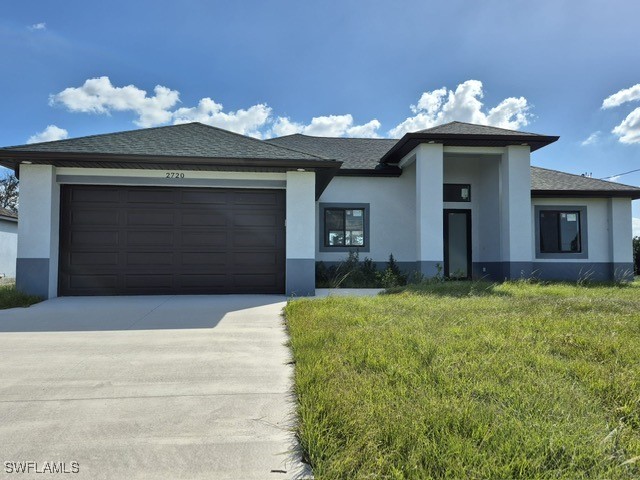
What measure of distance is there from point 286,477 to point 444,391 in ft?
4.59

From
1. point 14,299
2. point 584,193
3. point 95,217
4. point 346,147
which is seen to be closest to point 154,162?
point 95,217

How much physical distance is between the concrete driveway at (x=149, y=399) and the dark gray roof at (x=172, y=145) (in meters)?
4.51

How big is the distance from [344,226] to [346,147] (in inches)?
168

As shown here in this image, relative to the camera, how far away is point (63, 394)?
3086mm

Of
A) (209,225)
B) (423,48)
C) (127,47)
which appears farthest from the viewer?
(423,48)

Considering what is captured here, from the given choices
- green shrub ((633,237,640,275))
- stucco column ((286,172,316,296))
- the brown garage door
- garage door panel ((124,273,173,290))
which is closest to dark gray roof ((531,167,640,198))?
green shrub ((633,237,640,275))

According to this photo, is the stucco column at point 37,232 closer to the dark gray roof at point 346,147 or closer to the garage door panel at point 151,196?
the garage door panel at point 151,196

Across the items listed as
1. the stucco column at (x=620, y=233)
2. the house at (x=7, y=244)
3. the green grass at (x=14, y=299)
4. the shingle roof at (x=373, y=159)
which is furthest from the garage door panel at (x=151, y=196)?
the stucco column at (x=620, y=233)

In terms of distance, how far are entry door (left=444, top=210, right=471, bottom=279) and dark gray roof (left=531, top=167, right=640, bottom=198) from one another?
266 cm

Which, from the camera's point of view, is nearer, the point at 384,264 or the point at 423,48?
the point at 423,48

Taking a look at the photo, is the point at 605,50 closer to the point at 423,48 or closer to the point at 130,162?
the point at 423,48

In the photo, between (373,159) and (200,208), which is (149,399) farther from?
(373,159)

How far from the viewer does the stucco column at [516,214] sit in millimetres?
10938

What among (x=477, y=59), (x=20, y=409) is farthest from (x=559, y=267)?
(x=20, y=409)
